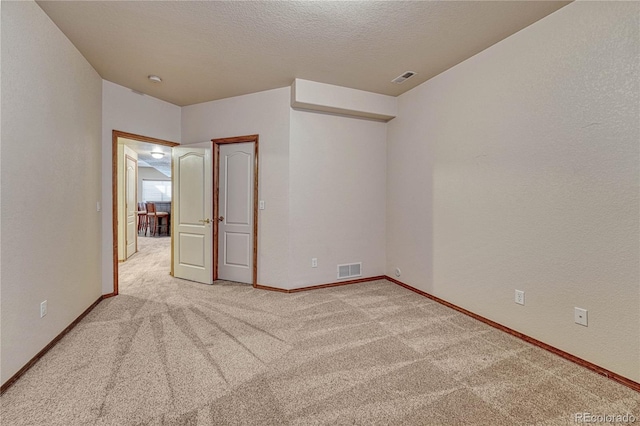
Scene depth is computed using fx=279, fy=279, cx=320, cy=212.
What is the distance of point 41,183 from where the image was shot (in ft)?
6.93

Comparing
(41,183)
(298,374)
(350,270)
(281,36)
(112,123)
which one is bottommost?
(298,374)

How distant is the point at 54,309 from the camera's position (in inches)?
89.4

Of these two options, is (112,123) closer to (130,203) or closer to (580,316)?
(130,203)

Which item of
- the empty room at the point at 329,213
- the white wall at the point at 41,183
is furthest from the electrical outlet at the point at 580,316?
the white wall at the point at 41,183

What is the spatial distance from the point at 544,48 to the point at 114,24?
3.43m

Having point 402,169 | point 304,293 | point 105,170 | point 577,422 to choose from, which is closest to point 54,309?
point 105,170

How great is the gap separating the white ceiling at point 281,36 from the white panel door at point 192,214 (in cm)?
103

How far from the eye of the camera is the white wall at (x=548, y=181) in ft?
5.95

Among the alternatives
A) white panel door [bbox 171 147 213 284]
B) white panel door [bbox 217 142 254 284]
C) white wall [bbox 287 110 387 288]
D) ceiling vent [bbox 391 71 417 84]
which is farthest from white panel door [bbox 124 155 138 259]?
ceiling vent [bbox 391 71 417 84]

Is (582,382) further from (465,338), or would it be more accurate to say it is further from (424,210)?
(424,210)

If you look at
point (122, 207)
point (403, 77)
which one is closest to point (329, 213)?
point (403, 77)

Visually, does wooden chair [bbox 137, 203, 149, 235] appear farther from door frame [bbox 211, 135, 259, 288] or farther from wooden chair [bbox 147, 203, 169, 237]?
door frame [bbox 211, 135, 259, 288]

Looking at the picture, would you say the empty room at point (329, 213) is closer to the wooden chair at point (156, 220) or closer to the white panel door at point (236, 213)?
the white panel door at point (236, 213)

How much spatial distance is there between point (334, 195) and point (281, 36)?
1.98 meters
